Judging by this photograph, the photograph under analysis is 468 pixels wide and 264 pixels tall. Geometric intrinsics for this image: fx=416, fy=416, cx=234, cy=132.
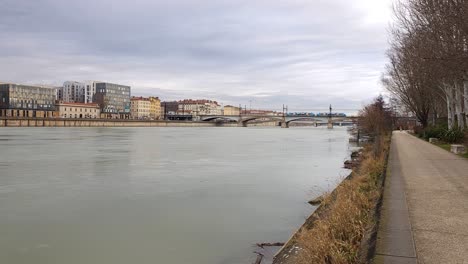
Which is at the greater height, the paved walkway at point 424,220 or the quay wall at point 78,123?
the paved walkway at point 424,220

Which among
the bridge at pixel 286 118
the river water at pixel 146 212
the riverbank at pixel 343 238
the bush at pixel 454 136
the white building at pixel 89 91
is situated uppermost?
the white building at pixel 89 91

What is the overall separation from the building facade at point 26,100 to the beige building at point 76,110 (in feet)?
7.89

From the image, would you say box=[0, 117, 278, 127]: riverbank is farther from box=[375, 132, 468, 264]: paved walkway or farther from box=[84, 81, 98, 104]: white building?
box=[375, 132, 468, 264]: paved walkway

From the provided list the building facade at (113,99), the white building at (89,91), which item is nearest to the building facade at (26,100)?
the building facade at (113,99)

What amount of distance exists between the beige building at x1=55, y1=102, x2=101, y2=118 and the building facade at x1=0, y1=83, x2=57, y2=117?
7.89ft

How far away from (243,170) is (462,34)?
11355 mm

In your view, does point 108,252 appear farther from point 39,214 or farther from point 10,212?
point 10,212

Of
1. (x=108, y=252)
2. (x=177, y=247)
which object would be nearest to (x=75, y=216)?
(x=108, y=252)

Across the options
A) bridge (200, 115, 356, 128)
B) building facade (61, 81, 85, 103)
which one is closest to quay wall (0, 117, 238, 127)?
bridge (200, 115, 356, 128)

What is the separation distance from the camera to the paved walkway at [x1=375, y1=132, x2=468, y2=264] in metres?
5.34

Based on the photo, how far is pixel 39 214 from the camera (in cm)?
1114

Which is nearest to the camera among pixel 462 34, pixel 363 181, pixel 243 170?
pixel 363 181

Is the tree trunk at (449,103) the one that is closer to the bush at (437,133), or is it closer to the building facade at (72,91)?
the bush at (437,133)

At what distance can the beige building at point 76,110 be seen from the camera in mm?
144500
